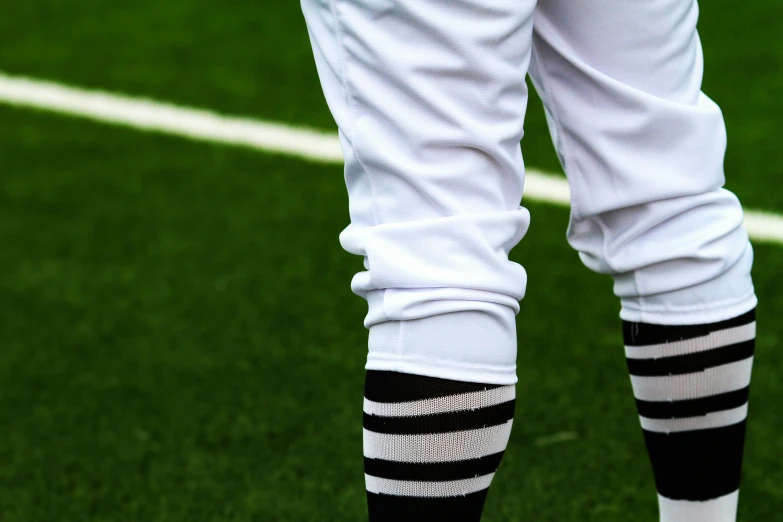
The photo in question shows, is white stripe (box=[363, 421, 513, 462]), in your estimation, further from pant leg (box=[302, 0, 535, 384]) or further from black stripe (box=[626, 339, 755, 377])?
black stripe (box=[626, 339, 755, 377])

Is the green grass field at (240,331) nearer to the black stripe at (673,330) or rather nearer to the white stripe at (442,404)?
the black stripe at (673,330)

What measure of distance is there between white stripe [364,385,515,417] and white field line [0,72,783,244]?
1.30 m

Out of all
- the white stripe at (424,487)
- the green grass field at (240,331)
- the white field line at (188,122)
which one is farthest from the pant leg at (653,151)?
the white field line at (188,122)

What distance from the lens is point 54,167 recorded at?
7.54ft

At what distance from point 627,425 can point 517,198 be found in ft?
2.20

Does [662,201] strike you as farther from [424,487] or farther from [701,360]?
[424,487]

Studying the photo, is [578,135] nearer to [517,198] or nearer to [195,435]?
[517,198]

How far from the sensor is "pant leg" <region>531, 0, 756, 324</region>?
0.82 metres

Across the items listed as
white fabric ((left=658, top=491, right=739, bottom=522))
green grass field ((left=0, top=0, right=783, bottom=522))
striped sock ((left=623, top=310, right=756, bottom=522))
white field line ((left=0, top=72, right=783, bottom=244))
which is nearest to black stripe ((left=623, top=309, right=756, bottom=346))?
striped sock ((left=623, top=310, right=756, bottom=522))

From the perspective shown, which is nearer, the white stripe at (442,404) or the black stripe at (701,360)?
the white stripe at (442,404)

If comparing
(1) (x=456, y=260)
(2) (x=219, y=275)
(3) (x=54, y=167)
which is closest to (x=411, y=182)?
(1) (x=456, y=260)

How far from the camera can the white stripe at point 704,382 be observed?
33.4 inches

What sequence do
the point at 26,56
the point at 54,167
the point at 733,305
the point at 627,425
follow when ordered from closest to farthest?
the point at 733,305
the point at 627,425
the point at 54,167
the point at 26,56

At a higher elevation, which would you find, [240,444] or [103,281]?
[240,444]
